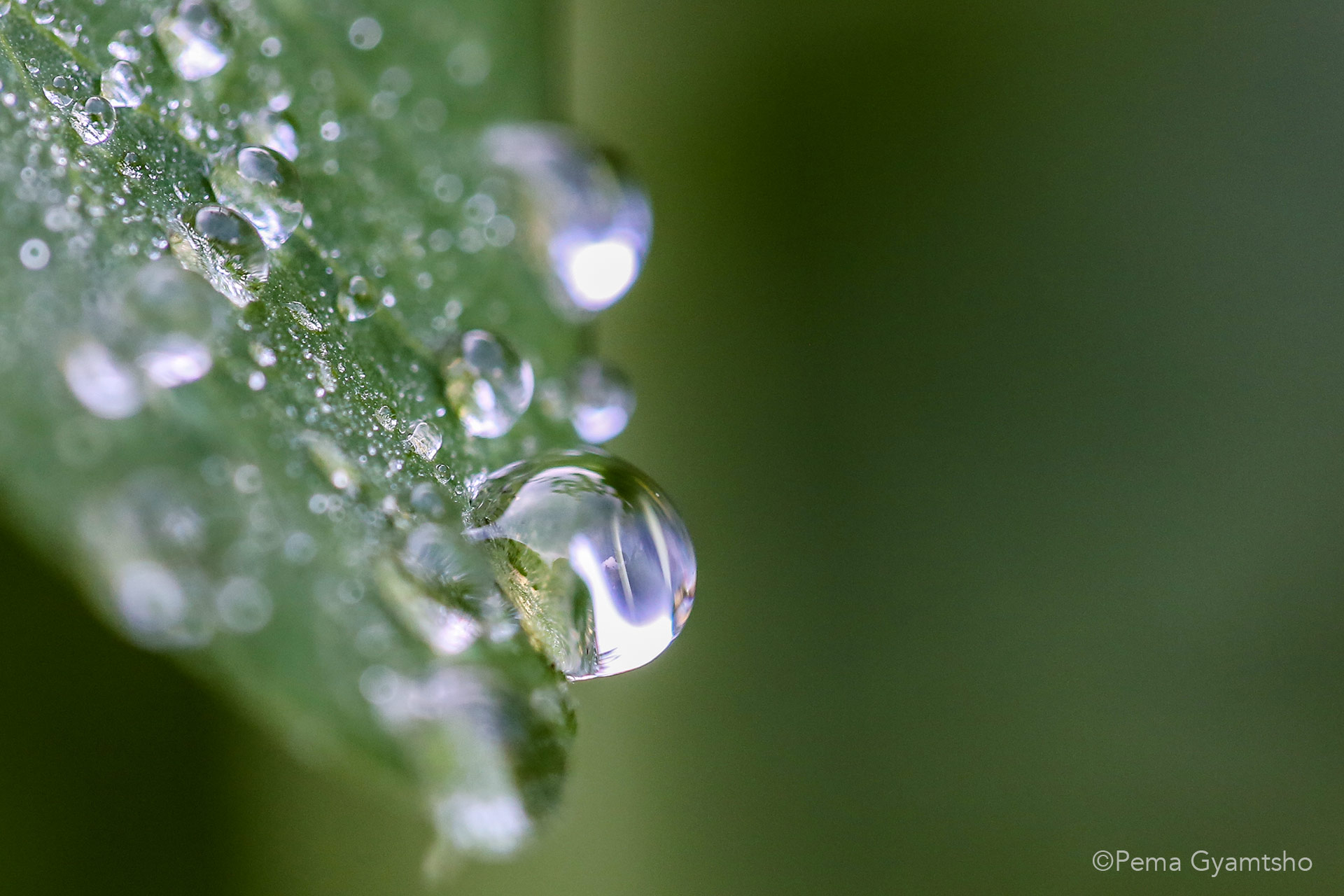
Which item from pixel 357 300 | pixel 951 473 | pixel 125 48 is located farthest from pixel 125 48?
pixel 951 473

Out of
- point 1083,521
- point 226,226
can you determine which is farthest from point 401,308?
point 1083,521

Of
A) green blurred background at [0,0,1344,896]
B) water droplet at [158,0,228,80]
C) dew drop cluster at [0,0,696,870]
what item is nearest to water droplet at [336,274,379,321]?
dew drop cluster at [0,0,696,870]

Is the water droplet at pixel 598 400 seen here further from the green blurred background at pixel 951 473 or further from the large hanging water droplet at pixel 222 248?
the green blurred background at pixel 951 473

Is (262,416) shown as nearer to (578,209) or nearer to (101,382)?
(101,382)

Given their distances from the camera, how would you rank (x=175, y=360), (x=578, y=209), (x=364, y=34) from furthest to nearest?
(x=578, y=209)
(x=364, y=34)
(x=175, y=360)

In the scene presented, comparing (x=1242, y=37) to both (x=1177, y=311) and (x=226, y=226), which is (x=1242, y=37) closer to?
(x=1177, y=311)

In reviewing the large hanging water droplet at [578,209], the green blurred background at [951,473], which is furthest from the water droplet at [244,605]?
the green blurred background at [951,473]
